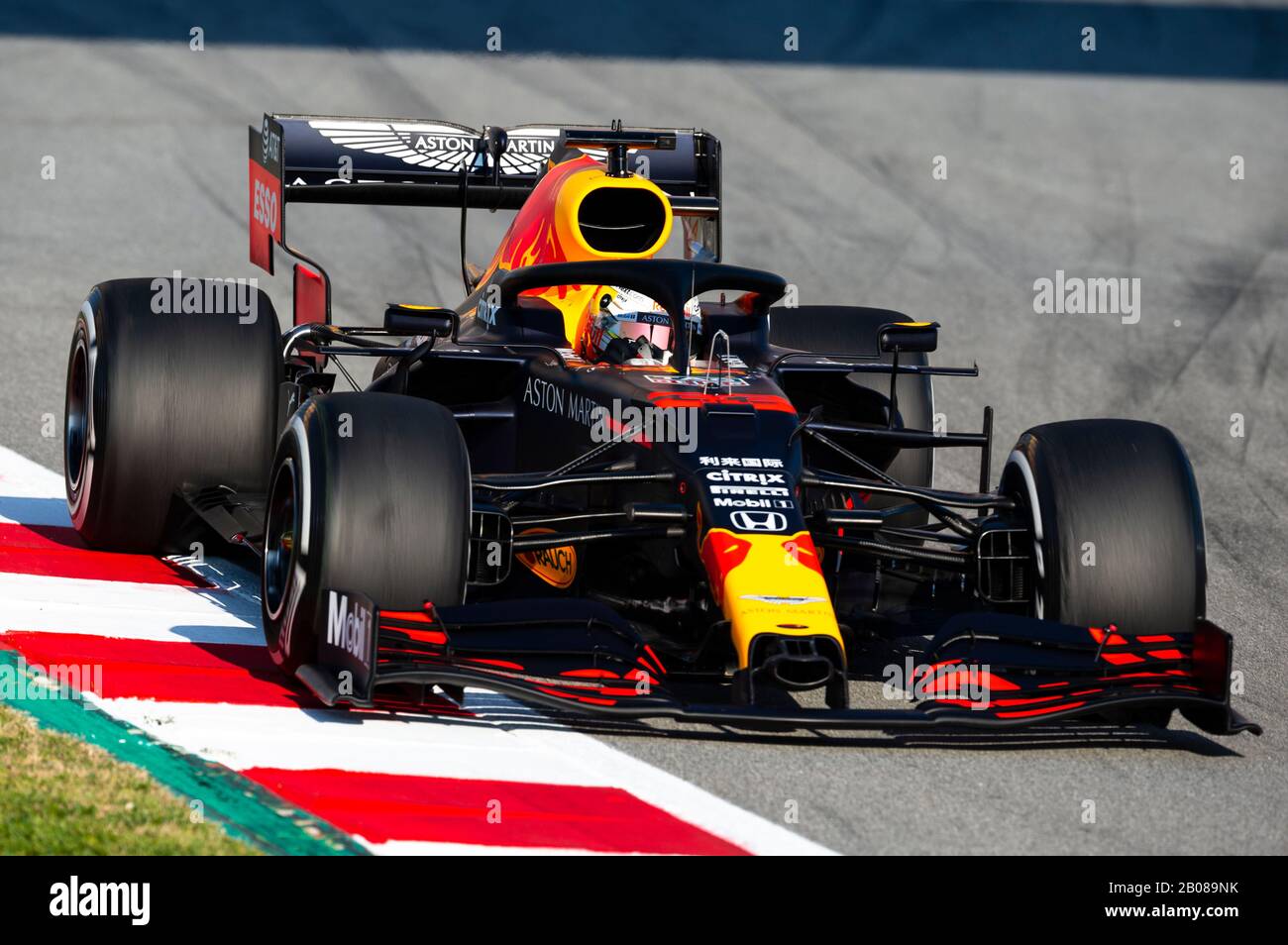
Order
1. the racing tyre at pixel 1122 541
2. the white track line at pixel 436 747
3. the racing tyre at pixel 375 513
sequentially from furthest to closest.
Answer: the racing tyre at pixel 1122 541, the racing tyre at pixel 375 513, the white track line at pixel 436 747

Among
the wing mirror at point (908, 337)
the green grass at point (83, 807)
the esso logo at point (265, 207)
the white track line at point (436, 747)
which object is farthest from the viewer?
the esso logo at point (265, 207)

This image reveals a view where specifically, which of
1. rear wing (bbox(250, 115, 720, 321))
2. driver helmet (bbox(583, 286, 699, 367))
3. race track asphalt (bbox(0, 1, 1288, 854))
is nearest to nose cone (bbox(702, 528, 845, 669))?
race track asphalt (bbox(0, 1, 1288, 854))

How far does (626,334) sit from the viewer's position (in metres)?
7.97

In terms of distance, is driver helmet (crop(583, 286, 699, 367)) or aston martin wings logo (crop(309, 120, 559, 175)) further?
aston martin wings logo (crop(309, 120, 559, 175))

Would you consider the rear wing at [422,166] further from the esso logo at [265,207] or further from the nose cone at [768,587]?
the nose cone at [768,587]

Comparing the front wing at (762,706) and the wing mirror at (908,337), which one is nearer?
the front wing at (762,706)

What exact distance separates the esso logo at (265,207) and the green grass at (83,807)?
12.7ft

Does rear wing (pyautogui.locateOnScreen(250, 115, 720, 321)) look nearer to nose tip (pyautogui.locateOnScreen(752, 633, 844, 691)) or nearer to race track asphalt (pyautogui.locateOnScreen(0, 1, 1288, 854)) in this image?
race track asphalt (pyautogui.locateOnScreen(0, 1, 1288, 854))

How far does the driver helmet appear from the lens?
A: 7867 mm

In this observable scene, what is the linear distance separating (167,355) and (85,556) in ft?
3.14

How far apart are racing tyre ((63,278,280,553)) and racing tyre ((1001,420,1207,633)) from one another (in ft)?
11.4

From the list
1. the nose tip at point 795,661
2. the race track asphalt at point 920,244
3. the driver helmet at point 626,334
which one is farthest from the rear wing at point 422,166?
the nose tip at point 795,661

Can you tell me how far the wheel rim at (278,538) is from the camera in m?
6.95

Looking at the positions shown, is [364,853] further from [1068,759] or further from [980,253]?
[980,253]
